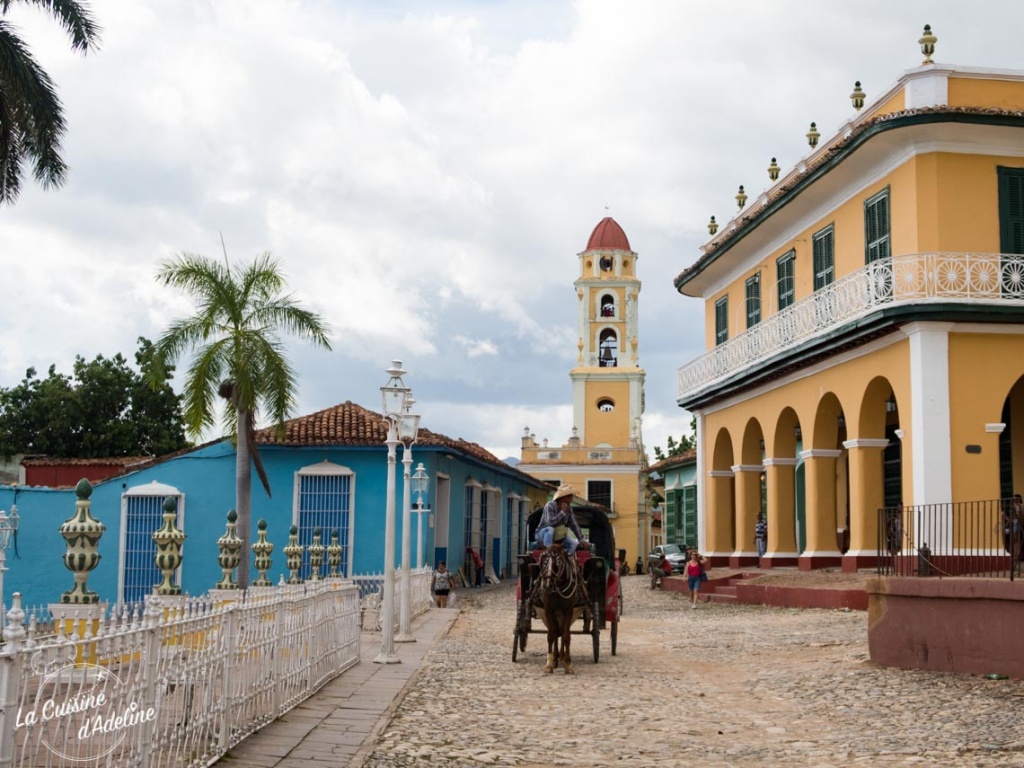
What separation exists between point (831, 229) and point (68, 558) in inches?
682

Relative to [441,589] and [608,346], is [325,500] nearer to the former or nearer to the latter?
[441,589]

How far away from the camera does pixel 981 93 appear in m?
20.5

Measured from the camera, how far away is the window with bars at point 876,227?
21325 millimetres

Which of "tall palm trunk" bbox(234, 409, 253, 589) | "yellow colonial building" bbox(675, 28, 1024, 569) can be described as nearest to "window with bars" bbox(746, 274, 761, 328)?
"yellow colonial building" bbox(675, 28, 1024, 569)

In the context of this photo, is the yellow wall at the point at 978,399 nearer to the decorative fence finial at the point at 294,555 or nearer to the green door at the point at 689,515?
the decorative fence finial at the point at 294,555

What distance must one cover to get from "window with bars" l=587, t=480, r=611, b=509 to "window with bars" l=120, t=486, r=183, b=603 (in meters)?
37.7

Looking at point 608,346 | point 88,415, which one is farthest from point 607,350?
point 88,415

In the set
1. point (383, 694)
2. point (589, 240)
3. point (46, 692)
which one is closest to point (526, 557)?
point (383, 694)

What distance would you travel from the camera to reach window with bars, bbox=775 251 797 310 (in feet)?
86.1

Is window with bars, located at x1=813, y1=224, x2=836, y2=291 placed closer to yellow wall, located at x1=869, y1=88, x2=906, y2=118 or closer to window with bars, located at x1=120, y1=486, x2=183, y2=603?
yellow wall, located at x1=869, y1=88, x2=906, y2=118

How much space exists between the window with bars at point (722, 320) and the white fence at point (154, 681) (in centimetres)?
2131

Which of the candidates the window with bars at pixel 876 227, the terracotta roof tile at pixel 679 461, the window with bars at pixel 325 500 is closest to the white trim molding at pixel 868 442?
the window with bars at pixel 876 227

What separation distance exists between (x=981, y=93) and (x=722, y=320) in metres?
11.9

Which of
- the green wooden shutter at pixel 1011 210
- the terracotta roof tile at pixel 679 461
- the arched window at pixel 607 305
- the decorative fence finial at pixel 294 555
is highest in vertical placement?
the arched window at pixel 607 305
